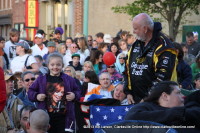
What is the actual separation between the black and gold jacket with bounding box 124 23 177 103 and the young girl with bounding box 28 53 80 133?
1.36m

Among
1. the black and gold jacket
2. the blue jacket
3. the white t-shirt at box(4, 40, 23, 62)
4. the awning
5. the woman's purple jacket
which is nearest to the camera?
the black and gold jacket

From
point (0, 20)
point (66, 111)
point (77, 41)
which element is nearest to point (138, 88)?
point (66, 111)

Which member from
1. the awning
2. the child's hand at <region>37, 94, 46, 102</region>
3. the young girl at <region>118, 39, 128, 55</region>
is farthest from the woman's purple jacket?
the awning

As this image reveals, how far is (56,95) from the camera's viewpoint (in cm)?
778

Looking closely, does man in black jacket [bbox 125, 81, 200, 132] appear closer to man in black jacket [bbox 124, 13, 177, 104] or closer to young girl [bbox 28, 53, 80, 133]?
man in black jacket [bbox 124, 13, 177, 104]

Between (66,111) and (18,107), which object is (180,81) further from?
(18,107)

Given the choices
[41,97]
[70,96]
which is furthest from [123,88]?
[41,97]

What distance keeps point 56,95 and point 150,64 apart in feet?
6.21

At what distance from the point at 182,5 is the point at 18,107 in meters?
11.0

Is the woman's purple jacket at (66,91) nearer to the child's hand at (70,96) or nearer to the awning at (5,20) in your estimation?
the child's hand at (70,96)

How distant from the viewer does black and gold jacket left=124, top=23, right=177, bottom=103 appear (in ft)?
21.1

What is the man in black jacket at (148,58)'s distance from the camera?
6.43 meters

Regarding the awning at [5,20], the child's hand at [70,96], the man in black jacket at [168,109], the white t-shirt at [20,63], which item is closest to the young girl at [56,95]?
the child's hand at [70,96]

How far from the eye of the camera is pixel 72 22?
2859cm
